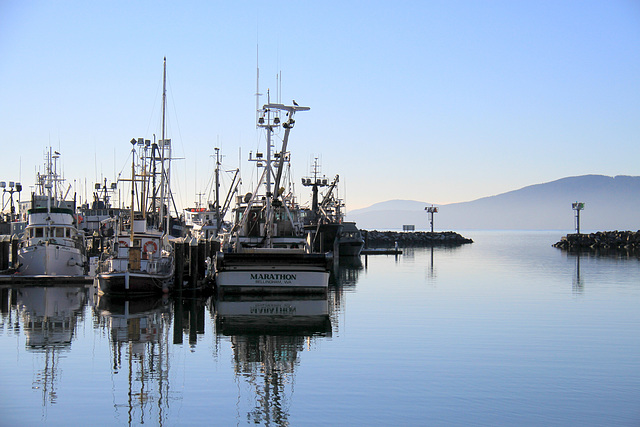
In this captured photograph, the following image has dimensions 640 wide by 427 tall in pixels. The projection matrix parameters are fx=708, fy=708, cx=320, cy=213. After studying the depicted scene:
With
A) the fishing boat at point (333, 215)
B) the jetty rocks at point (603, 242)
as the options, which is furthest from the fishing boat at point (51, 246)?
Result: the jetty rocks at point (603, 242)

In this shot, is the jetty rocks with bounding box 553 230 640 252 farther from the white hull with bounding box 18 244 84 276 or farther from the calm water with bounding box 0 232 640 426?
the white hull with bounding box 18 244 84 276

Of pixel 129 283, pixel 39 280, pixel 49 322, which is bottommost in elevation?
pixel 49 322

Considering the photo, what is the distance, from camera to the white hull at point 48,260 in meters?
40.9

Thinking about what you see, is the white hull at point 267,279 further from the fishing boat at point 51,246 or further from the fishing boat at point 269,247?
the fishing boat at point 51,246

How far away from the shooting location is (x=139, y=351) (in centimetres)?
2070

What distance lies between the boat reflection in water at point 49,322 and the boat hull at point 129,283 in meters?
1.29

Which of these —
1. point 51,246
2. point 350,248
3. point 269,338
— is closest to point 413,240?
point 350,248

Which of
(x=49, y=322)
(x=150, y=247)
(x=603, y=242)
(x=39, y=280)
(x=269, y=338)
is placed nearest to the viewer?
(x=269, y=338)

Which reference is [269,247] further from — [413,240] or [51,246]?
[413,240]

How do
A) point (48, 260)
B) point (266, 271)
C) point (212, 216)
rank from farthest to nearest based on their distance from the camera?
1. point (212, 216)
2. point (48, 260)
3. point (266, 271)

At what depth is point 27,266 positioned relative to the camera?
41375mm

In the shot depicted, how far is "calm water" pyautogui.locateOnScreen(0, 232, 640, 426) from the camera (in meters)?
14.6

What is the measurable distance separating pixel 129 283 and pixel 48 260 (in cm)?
1068

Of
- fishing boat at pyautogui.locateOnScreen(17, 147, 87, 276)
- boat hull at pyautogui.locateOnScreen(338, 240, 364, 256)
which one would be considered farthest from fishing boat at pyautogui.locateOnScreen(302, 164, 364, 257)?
fishing boat at pyautogui.locateOnScreen(17, 147, 87, 276)
